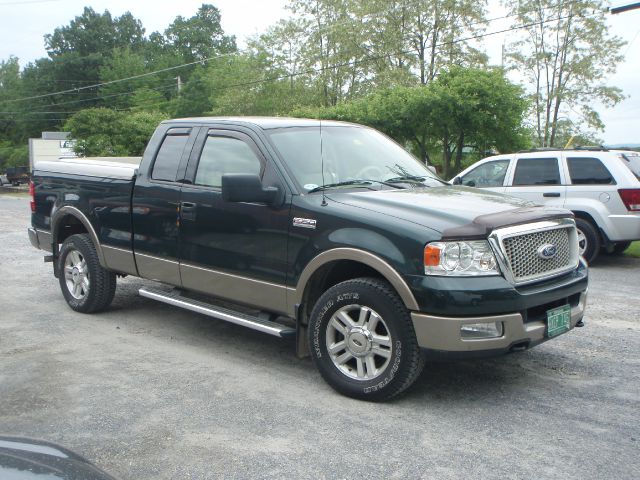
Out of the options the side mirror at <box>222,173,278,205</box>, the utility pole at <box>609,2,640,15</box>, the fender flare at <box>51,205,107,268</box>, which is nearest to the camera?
the side mirror at <box>222,173,278,205</box>

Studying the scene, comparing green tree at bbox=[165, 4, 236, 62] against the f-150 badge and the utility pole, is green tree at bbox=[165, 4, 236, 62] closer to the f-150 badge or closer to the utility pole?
the utility pole

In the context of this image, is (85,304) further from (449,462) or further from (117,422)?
(449,462)

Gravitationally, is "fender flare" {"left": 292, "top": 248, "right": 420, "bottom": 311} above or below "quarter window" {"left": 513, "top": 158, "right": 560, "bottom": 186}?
below

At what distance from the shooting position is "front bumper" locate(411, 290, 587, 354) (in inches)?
168

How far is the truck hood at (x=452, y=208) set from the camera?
4395 millimetres

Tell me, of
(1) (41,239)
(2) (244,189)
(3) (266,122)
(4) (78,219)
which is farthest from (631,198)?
(1) (41,239)

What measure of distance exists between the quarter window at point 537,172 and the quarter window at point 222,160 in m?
6.83

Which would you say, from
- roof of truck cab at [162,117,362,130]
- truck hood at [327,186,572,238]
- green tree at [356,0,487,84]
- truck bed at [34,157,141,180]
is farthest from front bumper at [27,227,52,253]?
green tree at [356,0,487,84]

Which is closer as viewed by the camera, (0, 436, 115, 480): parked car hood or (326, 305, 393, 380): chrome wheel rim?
(0, 436, 115, 480): parked car hood

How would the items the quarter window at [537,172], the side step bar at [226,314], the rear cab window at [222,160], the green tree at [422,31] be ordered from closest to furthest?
the side step bar at [226,314] → the rear cab window at [222,160] → the quarter window at [537,172] → the green tree at [422,31]

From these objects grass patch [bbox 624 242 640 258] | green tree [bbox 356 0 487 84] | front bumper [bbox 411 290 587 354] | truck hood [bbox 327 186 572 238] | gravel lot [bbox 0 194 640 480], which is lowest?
gravel lot [bbox 0 194 640 480]

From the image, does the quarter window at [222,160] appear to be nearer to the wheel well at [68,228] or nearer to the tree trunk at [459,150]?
the wheel well at [68,228]

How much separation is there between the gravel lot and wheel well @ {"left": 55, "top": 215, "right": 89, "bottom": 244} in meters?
1.19

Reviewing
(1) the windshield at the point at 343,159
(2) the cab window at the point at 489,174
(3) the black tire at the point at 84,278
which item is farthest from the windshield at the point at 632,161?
(3) the black tire at the point at 84,278
